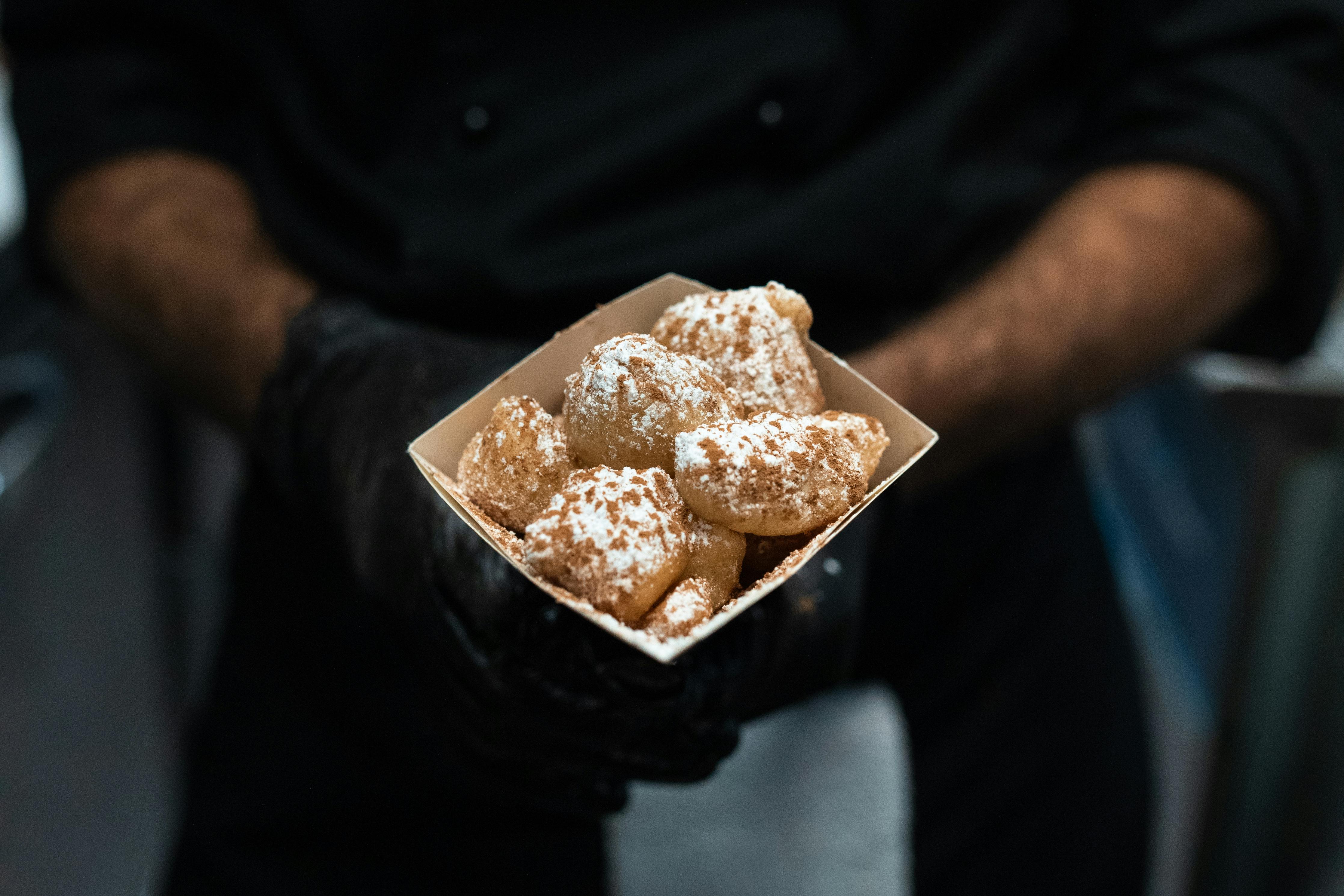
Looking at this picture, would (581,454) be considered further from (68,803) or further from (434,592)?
(68,803)

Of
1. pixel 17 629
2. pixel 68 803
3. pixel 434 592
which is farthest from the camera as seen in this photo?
pixel 68 803

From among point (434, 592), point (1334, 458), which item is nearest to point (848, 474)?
point (434, 592)

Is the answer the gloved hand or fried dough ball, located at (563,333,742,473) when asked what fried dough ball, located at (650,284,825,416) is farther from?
the gloved hand

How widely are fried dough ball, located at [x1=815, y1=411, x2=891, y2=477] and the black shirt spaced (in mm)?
352

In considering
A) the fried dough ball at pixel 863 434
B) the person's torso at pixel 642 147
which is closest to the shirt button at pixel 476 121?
the person's torso at pixel 642 147

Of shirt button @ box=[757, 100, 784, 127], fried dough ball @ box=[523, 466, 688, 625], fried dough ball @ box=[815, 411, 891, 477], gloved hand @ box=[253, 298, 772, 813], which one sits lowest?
gloved hand @ box=[253, 298, 772, 813]

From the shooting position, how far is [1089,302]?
99 cm

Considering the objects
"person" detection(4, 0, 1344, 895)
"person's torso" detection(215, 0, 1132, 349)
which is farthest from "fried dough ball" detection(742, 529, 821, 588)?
"person's torso" detection(215, 0, 1132, 349)

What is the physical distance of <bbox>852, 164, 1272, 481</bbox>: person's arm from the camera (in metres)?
0.95

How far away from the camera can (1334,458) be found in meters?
1.12

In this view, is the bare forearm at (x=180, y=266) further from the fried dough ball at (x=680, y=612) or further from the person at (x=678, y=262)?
the fried dough ball at (x=680, y=612)

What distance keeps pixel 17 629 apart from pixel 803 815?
108 centimetres

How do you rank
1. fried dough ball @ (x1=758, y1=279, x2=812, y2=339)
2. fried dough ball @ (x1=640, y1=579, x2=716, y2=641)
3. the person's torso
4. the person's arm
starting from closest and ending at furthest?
fried dough ball @ (x1=640, y1=579, x2=716, y2=641) < fried dough ball @ (x1=758, y1=279, x2=812, y2=339) < the person's torso < the person's arm

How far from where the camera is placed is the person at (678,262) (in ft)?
2.76
